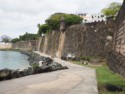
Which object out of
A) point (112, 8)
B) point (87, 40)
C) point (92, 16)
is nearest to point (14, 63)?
point (87, 40)

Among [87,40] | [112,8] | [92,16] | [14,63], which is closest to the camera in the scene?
[87,40]

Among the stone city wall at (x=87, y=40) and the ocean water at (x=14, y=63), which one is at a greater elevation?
the stone city wall at (x=87, y=40)

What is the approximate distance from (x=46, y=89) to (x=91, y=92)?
147 cm

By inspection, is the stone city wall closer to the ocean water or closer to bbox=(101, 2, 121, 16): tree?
the ocean water

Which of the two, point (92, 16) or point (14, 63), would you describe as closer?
point (14, 63)

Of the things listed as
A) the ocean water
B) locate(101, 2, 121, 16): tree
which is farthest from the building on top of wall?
the ocean water

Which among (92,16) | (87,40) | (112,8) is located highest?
(92,16)

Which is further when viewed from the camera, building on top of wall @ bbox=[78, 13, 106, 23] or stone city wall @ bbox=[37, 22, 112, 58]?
building on top of wall @ bbox=[78, 13, 106, 23]

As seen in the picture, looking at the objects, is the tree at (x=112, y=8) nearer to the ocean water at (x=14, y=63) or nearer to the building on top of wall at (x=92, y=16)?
the ocean water at (x=14, y=63)

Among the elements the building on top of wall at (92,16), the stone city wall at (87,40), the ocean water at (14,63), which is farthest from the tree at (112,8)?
the building on top of wall at (92,16)

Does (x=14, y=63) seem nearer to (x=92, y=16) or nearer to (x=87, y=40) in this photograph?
(x=87, y=40)

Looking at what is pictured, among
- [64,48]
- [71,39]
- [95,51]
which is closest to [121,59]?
[95,51]

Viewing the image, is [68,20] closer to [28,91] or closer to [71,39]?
[71,39]

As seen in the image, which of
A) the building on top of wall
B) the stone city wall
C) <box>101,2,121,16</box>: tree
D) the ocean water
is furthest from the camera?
the building on top of wall
